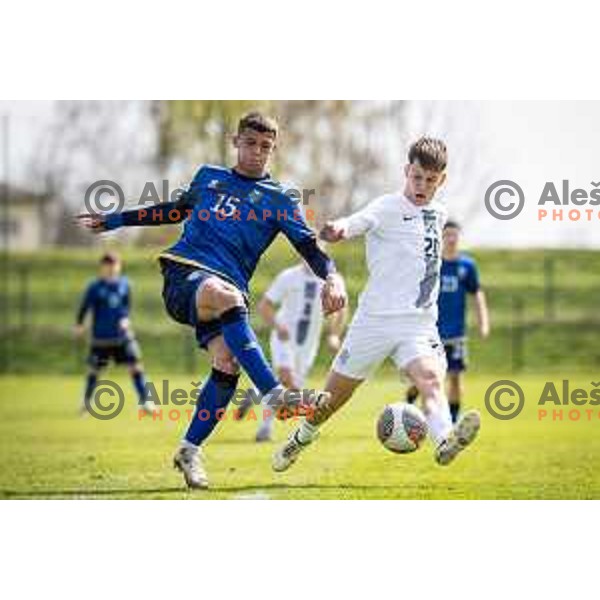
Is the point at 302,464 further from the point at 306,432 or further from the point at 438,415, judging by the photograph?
the point at 438,415

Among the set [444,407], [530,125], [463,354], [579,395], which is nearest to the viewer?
[444,407]

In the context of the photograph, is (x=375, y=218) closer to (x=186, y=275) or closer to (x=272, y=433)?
(x=186, y=275)

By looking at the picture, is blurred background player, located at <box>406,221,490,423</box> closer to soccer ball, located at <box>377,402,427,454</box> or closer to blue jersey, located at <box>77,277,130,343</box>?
soccer ball, located at <box>377,402,427,454</box>

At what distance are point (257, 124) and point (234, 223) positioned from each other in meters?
0.44

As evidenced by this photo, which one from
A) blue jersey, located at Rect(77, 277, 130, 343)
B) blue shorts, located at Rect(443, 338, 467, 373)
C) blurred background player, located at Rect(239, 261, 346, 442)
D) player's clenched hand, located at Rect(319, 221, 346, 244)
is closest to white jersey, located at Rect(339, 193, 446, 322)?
player's clenched hand, located at Rect(319, 221, 346, 244)

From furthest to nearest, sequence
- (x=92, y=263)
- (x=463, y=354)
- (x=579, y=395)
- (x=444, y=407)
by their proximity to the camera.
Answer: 1. (x=92, y=263)
2. (x=579, y=395)
3. (x=463, y=354)
4. (x=444, y=407)

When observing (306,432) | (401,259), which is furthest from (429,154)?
(306,432)

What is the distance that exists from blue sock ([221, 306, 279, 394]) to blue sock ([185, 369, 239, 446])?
0.34m

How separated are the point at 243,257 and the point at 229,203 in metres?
0.24

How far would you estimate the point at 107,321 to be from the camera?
11898 mm

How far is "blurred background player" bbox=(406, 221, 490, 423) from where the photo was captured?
9305mm
